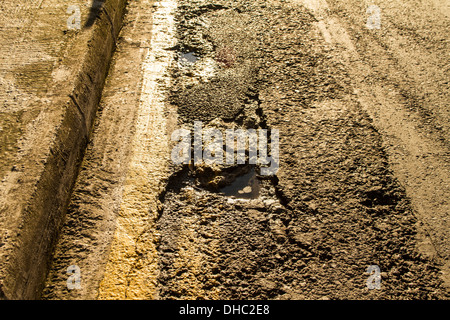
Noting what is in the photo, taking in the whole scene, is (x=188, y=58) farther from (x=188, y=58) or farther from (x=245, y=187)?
(x=245, y=187)

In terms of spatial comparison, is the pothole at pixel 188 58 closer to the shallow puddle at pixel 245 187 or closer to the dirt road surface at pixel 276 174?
the dirt road surface at pixel 276 174

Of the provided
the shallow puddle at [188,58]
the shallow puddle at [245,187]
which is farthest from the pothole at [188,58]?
the shallow puddle at [245,187]

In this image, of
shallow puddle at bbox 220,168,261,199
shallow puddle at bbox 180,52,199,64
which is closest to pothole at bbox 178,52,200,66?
shallow puddle at bbox 180,52,199,64

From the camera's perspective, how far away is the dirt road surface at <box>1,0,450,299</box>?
73.8 inches

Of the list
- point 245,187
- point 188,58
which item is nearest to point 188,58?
point 188,58

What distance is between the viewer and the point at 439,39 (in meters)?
3.38

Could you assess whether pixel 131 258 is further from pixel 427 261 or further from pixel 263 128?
pixel 427 261

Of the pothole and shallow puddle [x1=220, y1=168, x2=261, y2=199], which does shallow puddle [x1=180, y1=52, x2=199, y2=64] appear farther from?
shallow puddle [x1=220, y1=168, x2=261, y2=199]

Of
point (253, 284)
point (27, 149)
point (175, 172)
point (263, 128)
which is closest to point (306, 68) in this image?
point (263, 128)

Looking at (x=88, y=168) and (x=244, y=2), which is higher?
(x=244, y=2)

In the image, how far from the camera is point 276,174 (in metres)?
2.32

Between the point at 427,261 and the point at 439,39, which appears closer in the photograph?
the point at 427,261

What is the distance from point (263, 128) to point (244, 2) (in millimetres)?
1924
